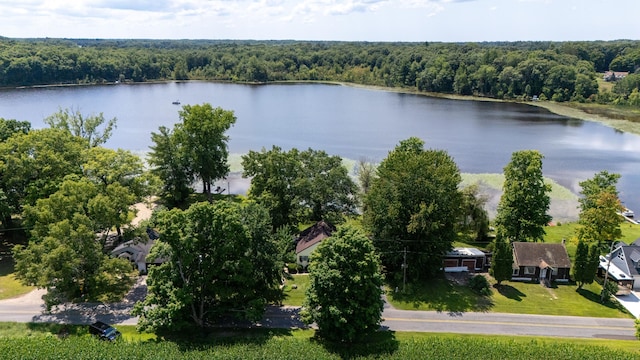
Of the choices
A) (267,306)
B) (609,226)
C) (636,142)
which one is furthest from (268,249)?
(636,142)

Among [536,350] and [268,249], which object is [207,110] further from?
[536,350]

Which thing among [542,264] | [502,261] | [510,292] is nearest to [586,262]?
[542,264]

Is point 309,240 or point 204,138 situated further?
point 204,138

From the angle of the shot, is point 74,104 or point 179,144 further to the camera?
point 74,104

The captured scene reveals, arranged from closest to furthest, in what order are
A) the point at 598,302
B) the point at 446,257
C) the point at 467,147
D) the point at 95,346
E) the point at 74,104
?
the point at 95,346 → the point at 598,302 → the point at 446,257 → the point at 467,147 → the point at 74,104

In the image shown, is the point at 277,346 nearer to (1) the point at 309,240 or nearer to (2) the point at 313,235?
(1) the point at 309,240

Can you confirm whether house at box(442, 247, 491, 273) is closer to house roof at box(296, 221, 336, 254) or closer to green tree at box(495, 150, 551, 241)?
green tree at box(495, 150, 551, 241)
